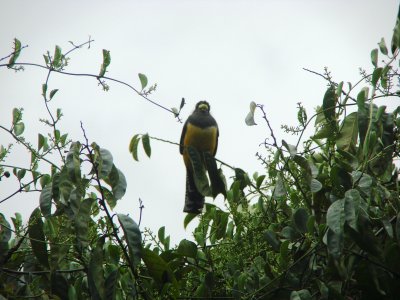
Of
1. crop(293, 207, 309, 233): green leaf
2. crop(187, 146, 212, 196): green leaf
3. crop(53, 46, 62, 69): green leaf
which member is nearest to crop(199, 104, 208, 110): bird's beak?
crop(187, 146, 212, 196): green leaf

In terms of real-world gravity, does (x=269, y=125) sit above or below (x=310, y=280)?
above

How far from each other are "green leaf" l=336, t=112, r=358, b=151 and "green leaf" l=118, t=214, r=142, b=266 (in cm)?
106

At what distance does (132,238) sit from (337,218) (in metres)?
0.78

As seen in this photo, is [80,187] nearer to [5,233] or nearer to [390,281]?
[5,233]

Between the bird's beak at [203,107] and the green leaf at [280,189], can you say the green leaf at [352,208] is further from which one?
the bird's beak at [203,107]

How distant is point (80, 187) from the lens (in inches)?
82.4

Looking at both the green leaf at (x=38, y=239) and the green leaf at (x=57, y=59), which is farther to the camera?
the green leaf at (x=57, y=59)

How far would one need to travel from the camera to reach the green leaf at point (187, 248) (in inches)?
102

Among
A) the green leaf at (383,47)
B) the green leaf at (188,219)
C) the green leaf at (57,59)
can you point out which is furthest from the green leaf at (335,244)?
the green leaf at (57,59)

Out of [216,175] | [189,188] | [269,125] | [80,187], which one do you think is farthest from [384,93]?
[189,188]

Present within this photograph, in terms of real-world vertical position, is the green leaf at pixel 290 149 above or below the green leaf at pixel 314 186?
above

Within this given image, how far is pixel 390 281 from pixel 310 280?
35 centimetres

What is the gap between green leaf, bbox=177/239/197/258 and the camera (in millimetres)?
2584

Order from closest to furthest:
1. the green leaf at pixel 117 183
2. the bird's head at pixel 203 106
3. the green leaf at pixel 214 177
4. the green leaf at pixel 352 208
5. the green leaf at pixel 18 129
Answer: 1. the green leaf at pixel 352 208
2. the green leaf at pixel 117 183
3. the green leaf at pixel 18 129
4. the green leaf at pixel 214 177
5. the bird's head at pixel 203 106
